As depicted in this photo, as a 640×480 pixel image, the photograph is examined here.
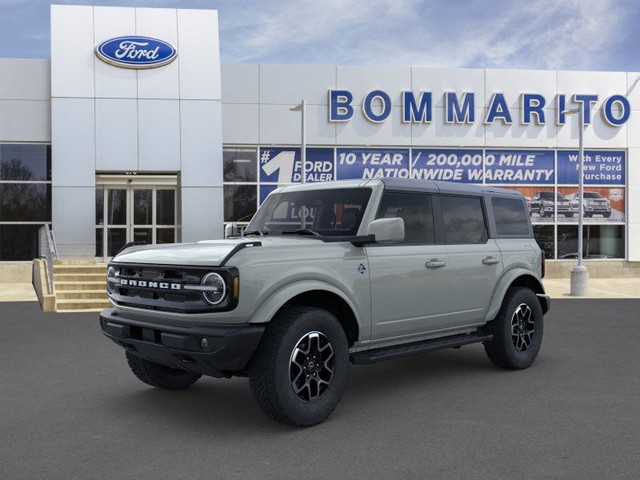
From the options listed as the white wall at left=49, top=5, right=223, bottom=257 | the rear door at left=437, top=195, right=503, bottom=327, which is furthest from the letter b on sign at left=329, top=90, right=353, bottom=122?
the rear door at left=437, top=195, right=503, bottom=327

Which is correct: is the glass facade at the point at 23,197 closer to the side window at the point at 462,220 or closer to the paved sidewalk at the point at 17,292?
the paved sidewalk at the point at 17,292

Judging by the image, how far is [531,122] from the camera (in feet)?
69.7

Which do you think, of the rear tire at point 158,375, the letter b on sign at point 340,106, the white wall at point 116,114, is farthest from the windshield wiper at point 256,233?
the letter b on sign at point 340,106

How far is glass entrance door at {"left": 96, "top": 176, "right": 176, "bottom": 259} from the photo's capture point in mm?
20422

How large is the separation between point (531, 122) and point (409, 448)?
18625mm

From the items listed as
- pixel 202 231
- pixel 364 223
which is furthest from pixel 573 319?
pixel 202 231

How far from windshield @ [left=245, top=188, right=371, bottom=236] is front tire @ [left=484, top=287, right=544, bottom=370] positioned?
2.25 m

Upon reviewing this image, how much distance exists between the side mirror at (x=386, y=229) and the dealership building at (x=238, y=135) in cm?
1284

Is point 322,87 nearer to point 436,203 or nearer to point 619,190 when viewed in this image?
point 619,190

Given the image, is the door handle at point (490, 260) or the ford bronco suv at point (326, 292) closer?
the ford bronco suv at point (326, 292)

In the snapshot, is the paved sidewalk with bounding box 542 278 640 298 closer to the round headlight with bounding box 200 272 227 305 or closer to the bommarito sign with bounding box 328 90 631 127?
the bommarito sign with bounding box 328 90 631 127

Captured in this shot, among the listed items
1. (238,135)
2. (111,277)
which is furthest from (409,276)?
(238,135)

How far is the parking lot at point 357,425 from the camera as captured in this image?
421 centimetres

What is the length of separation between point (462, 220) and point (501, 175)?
1537cm
